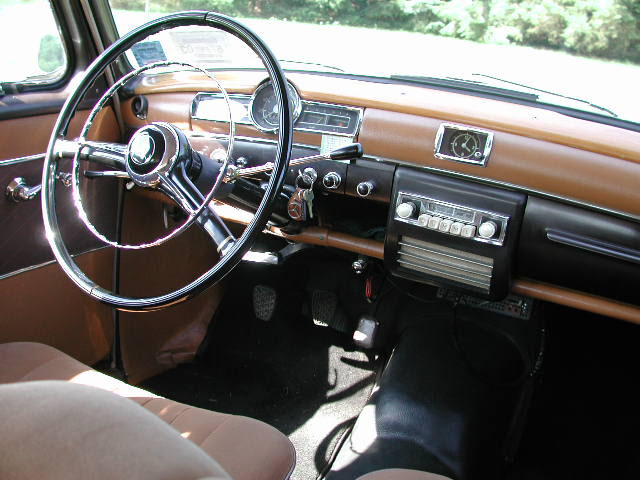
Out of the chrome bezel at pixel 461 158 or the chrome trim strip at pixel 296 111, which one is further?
the chrome trim strip at pixel 296 111

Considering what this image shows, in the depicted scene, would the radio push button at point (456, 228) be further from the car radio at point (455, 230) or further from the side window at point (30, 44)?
the side window at point (30, 44)

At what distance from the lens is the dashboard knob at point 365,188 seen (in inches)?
69.9

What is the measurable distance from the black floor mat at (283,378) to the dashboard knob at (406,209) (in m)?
0.89

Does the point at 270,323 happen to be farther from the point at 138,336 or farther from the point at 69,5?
the point at 69,5

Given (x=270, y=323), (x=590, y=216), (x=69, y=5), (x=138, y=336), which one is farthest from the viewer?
(x=270, y=323)

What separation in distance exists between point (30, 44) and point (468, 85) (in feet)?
4.75

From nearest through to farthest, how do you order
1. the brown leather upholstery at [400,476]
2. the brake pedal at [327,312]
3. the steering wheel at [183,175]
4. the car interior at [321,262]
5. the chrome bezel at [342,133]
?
the brown leather upholstery at [400,476]
the steering wheel at [183,175]
the car interior at [321,262]
the chrome bezel at [342,133]
the brake pedal at [327,312]

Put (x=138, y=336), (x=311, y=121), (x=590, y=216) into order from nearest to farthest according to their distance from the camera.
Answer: (x=590, y=216) < (x=311, y=121) < (x=138, y=336)

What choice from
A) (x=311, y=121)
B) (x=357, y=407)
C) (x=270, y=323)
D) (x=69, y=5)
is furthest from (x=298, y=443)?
(x=69, y=5)

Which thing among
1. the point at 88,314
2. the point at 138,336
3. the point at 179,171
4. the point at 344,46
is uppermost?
the point at 344,46

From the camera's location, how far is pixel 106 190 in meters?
2.19

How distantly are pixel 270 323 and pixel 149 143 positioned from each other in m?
1.39

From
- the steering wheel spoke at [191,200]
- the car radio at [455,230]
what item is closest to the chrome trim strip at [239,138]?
the car radio at [455,230]

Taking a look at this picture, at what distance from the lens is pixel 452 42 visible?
1.75 meters
